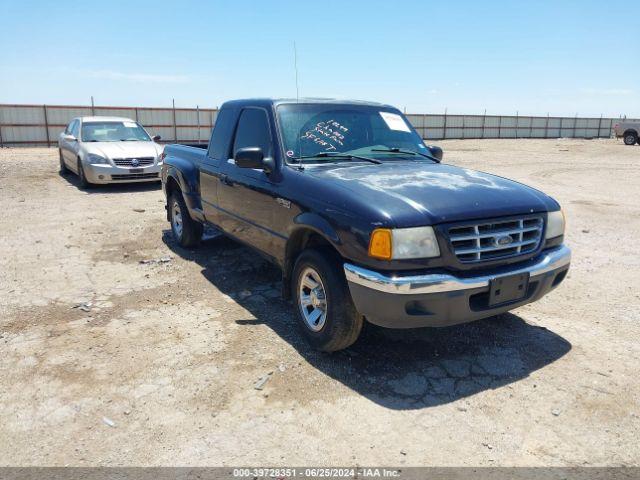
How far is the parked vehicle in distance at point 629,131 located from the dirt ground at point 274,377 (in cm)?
3089

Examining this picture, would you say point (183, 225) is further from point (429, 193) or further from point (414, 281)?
point (414, 281)

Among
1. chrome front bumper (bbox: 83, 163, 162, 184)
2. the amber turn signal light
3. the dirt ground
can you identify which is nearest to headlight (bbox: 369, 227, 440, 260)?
the amber turn signal light

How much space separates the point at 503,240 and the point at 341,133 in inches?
73.4

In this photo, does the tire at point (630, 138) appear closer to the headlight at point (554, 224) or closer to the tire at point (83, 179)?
the tire at point (83, 179)

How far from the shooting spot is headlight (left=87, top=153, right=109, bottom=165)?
11.1 m

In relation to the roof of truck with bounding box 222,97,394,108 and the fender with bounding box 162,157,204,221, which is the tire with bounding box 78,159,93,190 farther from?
the roof of truck with bounding box 222,97,394,108

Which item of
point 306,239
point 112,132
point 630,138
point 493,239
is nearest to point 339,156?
point 306,239

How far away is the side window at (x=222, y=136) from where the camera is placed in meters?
5.26

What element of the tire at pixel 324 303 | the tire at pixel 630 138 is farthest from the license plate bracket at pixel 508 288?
the tire at pixel 630 138

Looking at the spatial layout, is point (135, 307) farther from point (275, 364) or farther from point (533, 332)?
point (533, 332)

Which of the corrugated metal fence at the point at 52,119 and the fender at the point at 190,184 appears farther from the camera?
the corrugated metal fence at the point at 52,119

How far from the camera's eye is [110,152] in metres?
11.3

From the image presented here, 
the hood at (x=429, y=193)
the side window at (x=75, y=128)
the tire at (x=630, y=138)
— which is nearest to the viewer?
the hood at (x=429, y=193)

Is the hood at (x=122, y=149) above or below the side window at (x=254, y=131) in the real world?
below
